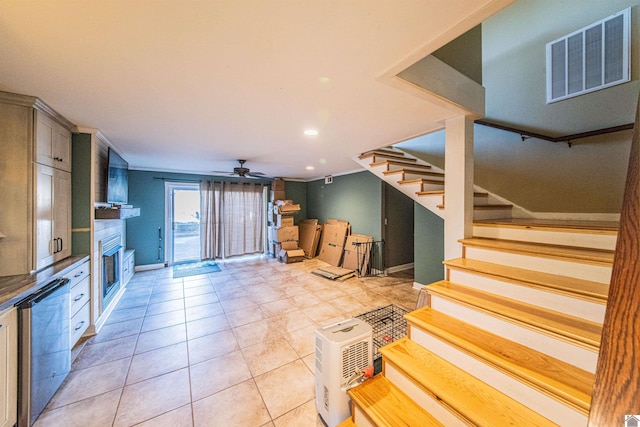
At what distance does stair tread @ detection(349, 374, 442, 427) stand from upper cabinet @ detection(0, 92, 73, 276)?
276cm

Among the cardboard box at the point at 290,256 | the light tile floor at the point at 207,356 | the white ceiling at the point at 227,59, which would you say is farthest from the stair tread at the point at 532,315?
the cardboard box at the point at 290,256

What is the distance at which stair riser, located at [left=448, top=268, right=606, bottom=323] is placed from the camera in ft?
4.10

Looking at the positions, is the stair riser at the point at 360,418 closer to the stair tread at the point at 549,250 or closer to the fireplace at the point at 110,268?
the stair tread at the point at 549,250

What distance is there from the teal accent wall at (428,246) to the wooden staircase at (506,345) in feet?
5.81

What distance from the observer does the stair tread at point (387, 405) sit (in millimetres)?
1234

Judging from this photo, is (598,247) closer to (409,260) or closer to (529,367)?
(529,367)

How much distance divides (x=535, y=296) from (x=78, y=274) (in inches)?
153

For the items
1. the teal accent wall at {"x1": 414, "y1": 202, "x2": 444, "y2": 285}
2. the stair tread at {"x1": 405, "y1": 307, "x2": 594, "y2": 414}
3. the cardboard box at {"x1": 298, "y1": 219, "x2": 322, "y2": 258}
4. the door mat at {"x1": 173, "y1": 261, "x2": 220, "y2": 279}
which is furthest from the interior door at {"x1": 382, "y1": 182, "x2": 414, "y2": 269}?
the door mat at {"x1": 173, "y1": 261, "x2": 220, "y2": 279}

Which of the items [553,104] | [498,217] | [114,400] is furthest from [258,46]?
[553,104]

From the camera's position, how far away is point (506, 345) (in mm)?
1307

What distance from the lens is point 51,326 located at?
1688 mm

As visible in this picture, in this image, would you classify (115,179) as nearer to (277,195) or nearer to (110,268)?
(110,268)

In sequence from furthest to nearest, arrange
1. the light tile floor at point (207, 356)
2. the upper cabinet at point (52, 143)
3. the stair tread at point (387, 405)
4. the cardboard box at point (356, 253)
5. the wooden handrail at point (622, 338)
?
1. the cardboard box at point (356, 253)
2. the upper cabinet at point (52, 143)
3. the light tile floor at point (207, 356)
4. the stair tread at point (387, 405)
5. the wooden handrail at point (622, 338)

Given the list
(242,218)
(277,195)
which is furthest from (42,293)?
(277,195)
